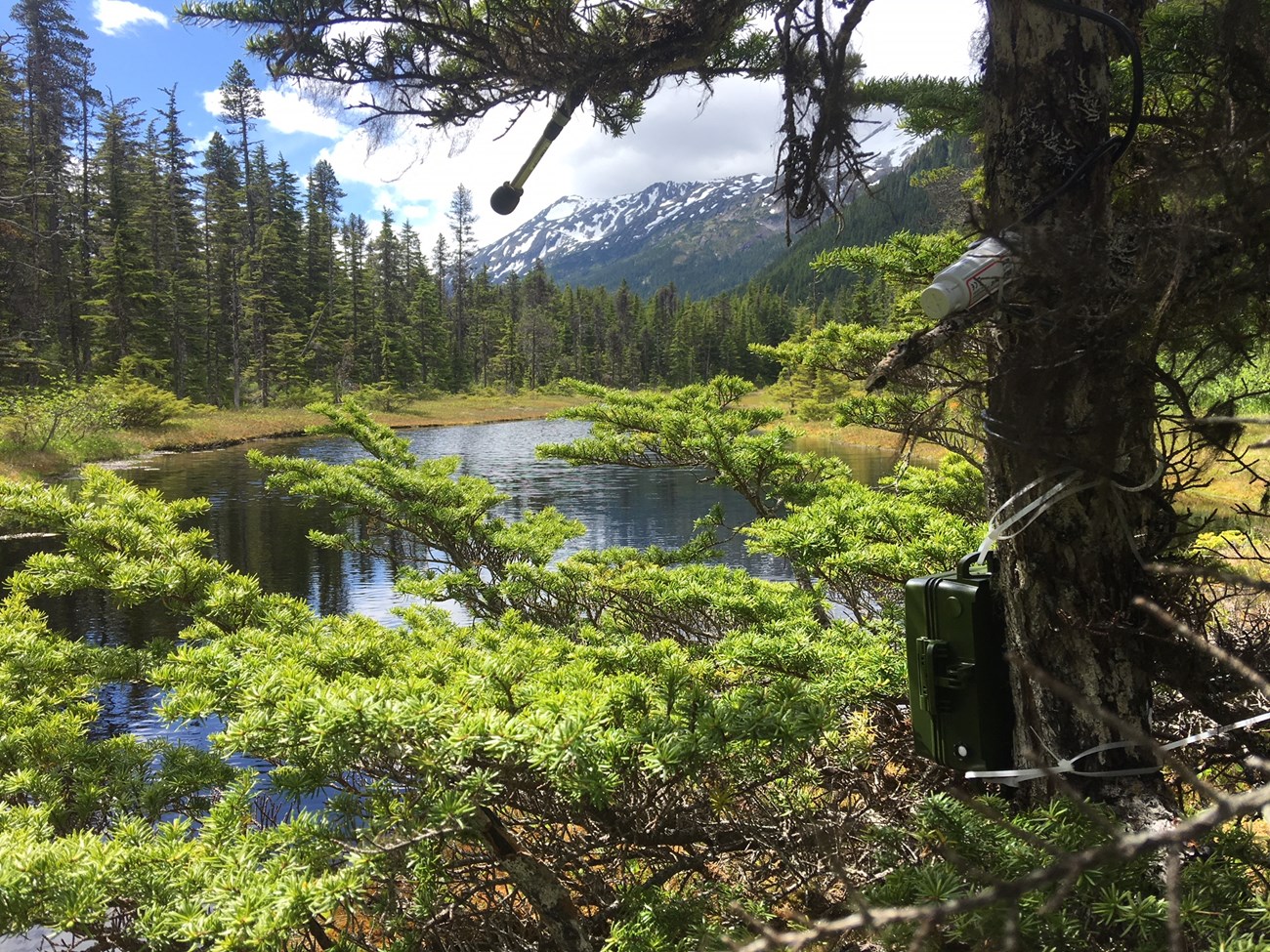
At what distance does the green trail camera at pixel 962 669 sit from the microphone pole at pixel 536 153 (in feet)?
5.68

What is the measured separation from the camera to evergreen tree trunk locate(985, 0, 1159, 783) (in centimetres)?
170

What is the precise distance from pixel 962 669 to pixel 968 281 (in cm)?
101

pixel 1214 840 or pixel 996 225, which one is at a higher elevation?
pixel 996 225

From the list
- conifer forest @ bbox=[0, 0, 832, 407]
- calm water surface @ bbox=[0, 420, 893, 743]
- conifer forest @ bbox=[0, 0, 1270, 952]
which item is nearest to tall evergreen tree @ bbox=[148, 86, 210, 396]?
conifer forest @ bbox=[0, 0, 832, 407]

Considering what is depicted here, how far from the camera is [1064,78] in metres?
1.79

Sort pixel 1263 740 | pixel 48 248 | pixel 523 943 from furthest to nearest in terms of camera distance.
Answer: pixel 48 248 < pixel 523 943 < pixel 1263 740

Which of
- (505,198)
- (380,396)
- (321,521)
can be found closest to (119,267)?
(380,396)

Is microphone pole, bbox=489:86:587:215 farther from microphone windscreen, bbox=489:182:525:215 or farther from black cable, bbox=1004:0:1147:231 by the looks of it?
black cable, bbox=1004:0:1147:231

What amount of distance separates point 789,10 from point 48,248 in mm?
41743

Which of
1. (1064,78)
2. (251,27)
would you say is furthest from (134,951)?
(1064,78)

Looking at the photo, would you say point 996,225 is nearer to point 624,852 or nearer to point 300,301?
point 624,852

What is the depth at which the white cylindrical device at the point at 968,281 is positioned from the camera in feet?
5.10

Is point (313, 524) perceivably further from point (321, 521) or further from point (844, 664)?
point (844, 664)

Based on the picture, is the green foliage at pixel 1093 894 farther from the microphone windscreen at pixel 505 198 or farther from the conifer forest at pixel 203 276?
the conifer forest at pixel 203 276
